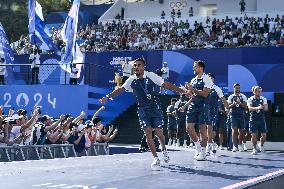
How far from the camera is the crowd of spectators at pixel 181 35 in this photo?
31.2m

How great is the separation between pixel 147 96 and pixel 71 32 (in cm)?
1465

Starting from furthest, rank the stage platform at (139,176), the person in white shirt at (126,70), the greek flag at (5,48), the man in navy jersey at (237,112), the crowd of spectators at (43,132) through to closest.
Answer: the person in white shirt at (126,70) < the greek flag at (5,48) < the man in navy jersey at (237,112) < the crowd of spectators at (43,132) < the stage platform at (139,176)

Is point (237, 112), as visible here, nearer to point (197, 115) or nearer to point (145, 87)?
point (197, 115)

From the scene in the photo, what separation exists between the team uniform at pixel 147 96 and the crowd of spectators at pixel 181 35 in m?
20.1

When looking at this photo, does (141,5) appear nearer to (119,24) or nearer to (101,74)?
(119,24)

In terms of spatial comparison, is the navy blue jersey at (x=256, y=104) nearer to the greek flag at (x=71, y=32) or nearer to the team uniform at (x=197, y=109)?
the team uniform at (x=197, y=109)

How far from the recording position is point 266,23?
32438 millimetres

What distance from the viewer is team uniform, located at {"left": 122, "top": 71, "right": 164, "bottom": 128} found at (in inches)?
406

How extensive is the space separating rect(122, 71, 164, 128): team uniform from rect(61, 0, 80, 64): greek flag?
46.0 feet

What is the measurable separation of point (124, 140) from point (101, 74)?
4470mm

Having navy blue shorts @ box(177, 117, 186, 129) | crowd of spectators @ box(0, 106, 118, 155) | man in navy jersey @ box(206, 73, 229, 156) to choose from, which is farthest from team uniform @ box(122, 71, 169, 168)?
navy blue shorts @ box(177, 117, 186, 129)

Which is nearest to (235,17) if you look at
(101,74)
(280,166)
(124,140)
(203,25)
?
(203,25)

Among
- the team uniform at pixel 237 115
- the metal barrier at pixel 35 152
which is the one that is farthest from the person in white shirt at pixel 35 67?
the team uniform at pixel 237 115

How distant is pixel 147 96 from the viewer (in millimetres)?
10289
